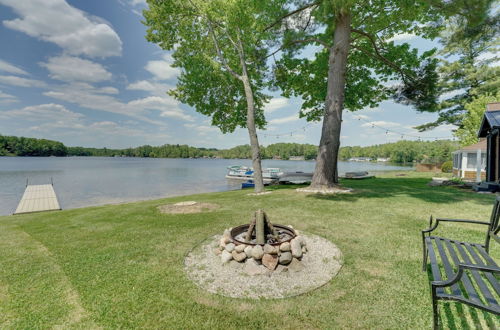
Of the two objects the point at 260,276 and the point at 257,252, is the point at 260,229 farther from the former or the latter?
the point at 260,276

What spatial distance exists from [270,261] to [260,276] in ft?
1.01

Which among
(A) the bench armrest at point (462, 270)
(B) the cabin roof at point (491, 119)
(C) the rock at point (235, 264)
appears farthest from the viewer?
(B) the cabin roof at point (491, 119)

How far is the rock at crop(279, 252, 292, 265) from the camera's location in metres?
3.84

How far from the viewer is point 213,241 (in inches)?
201

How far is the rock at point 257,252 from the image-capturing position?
3.85m

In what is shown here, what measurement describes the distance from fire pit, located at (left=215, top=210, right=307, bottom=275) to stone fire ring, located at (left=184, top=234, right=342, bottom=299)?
10cm

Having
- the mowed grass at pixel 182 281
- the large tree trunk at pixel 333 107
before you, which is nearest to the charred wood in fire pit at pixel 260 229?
the mowed grass at pixel 182 281

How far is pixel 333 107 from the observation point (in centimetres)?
1111

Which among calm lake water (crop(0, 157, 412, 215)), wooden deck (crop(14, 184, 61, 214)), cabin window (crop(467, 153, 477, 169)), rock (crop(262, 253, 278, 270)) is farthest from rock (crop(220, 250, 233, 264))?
cabin window (crop(467, 153, 477, 169))

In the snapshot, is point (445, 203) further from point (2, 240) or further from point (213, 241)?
point (2, 240)

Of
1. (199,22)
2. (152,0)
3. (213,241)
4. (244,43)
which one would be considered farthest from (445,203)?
(152,0)

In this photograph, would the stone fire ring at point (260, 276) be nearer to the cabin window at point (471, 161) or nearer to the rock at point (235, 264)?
the rock at point (235, 264)

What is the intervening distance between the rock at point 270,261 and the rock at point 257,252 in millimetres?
73

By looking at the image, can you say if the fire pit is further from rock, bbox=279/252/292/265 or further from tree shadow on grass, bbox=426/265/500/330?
tree shadow on grass, bbox=426/265/500/330
